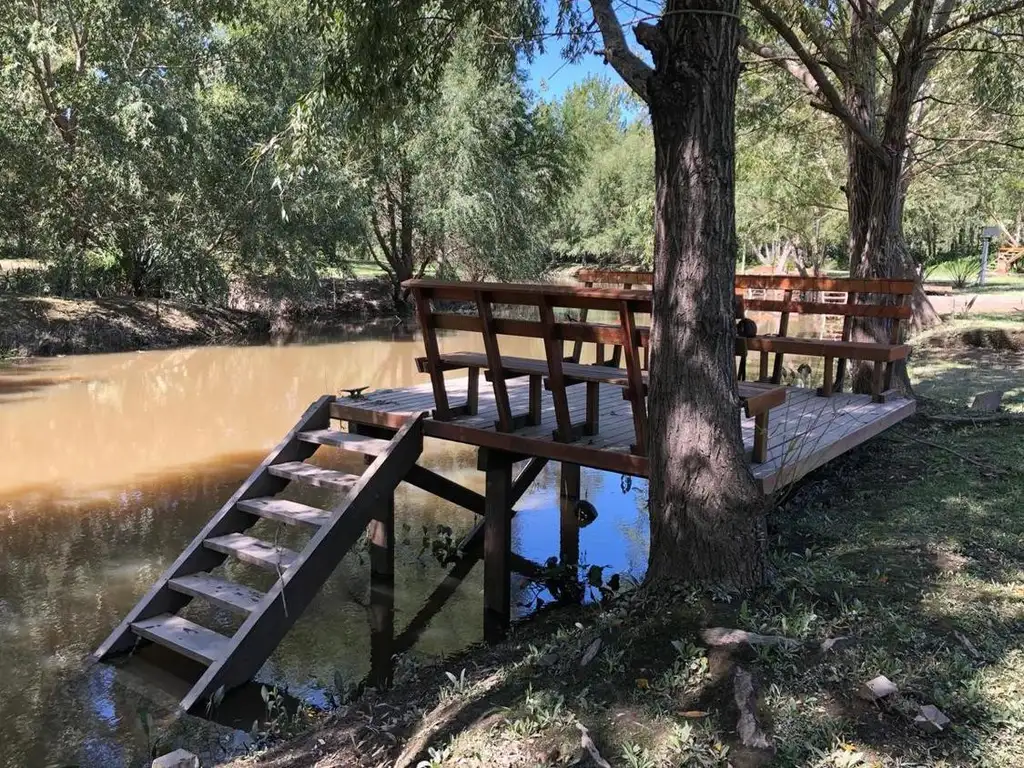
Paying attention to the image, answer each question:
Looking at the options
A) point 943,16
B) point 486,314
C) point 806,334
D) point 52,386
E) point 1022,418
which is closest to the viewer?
point 486,314

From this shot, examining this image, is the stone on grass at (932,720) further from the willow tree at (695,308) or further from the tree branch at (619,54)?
the tree branch at (619,54)

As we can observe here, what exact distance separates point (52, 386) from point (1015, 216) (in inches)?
1819

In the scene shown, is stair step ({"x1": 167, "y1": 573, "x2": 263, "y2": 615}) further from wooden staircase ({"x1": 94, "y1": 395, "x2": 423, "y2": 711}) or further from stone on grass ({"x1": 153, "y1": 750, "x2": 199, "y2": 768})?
stone on grass ({"x1": 153, "y1": 750, "x2": 199, "y2": 768})

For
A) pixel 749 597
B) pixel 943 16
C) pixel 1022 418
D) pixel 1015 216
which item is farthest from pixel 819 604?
pixel 1015 216

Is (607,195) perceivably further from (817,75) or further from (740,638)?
(740,638)

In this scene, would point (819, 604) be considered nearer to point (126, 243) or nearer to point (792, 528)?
point (792, 528)

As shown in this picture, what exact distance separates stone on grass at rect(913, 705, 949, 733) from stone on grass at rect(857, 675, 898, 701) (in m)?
0.12

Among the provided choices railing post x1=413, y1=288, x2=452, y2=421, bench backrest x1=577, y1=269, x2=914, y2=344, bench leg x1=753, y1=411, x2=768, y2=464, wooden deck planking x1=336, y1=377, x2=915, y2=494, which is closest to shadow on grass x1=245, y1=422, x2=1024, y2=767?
bench leg x1=753, y1=411, x2=768, y2=464

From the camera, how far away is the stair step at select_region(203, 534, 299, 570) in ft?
16.9

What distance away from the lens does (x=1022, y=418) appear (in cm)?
784

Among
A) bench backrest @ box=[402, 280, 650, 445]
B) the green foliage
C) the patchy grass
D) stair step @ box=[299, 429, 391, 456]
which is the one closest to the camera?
bench backrest @ box=[402, 280, 650, 445]

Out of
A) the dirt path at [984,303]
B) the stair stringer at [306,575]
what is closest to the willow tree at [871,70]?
the stair stringer at [306,575]

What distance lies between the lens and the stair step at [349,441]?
604cm

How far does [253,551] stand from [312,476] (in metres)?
0.74
